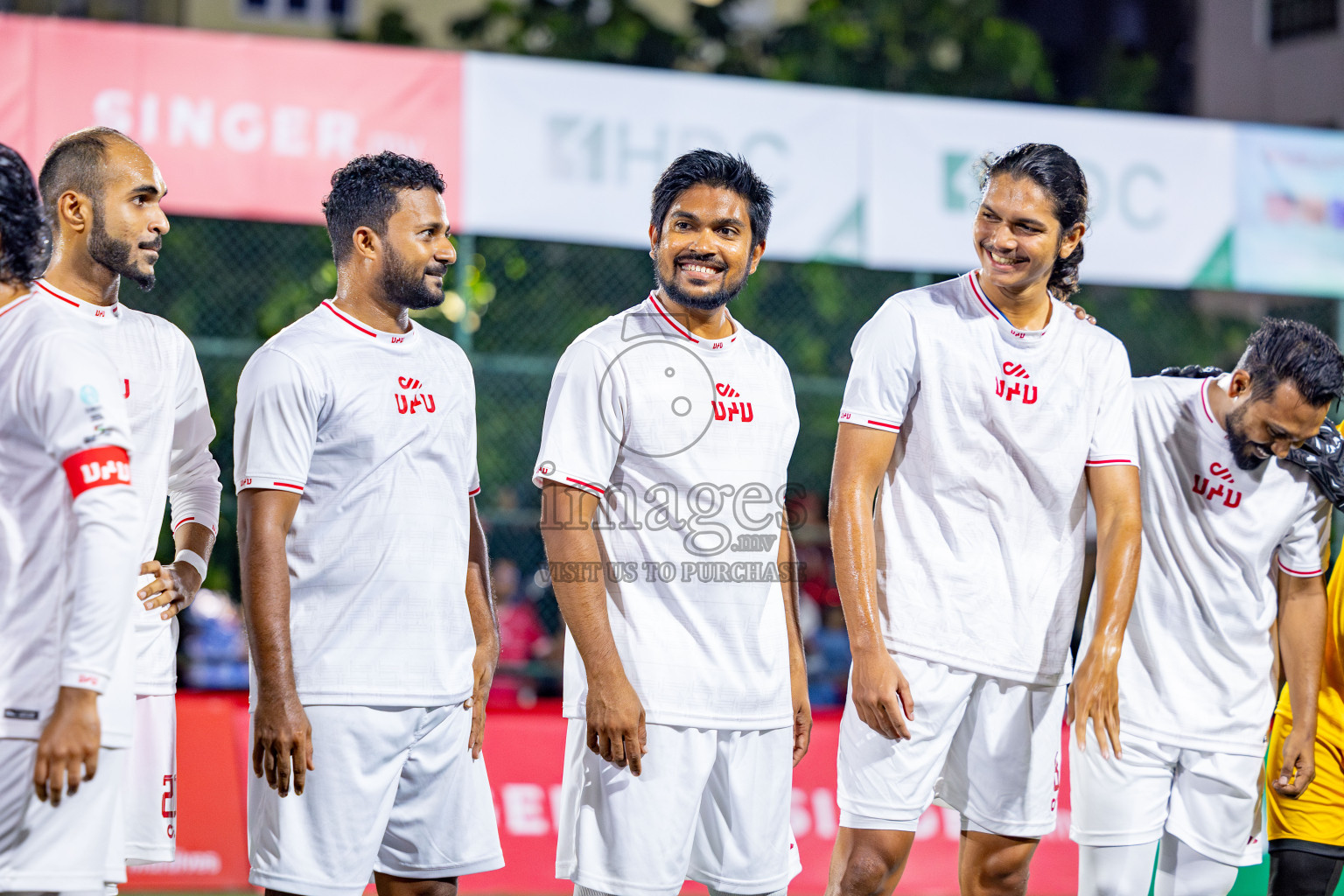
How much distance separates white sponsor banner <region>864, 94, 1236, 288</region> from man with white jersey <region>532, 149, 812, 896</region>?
5541 mm

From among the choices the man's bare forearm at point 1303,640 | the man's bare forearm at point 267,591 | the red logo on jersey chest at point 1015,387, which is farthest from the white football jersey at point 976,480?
the man's bare forearm at point 267,591

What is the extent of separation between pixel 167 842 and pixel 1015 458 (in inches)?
92.4

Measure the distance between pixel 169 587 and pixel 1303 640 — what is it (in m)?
3.23

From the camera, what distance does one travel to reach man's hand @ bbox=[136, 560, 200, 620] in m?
3.29

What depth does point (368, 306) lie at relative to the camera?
3.39m

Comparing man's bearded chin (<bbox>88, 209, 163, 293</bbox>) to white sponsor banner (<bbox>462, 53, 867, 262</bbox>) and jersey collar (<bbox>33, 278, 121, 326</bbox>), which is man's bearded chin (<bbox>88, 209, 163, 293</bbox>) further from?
white sponsor banner (<bbox>462, 53, 867, 262</bbox>)

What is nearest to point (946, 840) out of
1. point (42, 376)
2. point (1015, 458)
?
point (1015, 458)

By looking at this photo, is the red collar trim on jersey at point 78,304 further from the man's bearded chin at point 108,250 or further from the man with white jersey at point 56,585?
the man with white jersey at point 56,585

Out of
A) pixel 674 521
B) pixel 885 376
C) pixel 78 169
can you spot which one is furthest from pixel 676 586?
pixel 78 169

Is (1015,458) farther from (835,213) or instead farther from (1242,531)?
(835,213)

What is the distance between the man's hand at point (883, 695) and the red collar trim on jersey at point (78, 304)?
2.03 meters

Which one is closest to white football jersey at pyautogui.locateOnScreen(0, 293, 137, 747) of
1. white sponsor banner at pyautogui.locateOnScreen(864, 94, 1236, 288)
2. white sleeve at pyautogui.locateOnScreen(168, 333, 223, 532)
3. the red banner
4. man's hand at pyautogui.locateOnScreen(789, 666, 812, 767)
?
white sleeve at pyautogui.locateOnScreen(168, 333, 223, 532)

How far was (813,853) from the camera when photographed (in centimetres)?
655

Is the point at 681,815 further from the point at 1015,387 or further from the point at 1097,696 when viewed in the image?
the point at 1015,387
